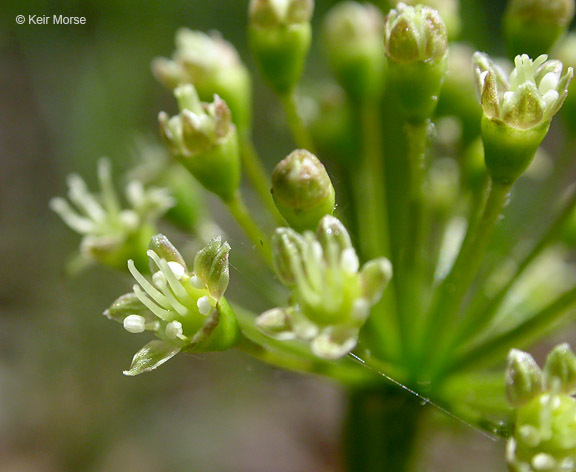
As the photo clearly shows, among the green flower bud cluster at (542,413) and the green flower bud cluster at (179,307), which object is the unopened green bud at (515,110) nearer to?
the green flower bud cluster at (542,413)

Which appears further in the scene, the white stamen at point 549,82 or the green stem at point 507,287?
the green stem at point 507,287

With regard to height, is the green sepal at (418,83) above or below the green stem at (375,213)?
above

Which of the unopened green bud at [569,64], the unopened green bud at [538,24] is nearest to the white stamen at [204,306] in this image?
the unopened green bud at [538,24]

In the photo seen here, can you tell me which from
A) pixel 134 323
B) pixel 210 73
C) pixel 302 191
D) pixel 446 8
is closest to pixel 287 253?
pixel 302 191

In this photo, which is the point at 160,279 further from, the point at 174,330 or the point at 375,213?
the point at 375,213

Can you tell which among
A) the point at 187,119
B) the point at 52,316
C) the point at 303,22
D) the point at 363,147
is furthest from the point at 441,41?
the point at 52,316

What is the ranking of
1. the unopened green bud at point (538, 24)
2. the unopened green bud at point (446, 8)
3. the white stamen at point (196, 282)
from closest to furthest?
the white stamen at point (196, 282) < the unopened green bud at point (538, 24) < the unopened green bud at point (446, 8)
